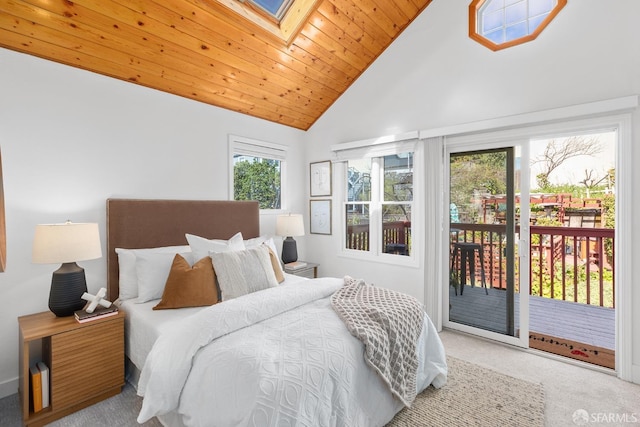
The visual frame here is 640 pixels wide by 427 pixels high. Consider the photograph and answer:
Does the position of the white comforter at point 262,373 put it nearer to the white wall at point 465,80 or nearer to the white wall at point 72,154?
the white wall at point 72,154

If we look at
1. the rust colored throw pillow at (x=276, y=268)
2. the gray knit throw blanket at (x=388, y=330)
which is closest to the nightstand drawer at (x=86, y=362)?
the rust colored throw pillow at (x=276, y=268)

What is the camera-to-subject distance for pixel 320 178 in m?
4.29

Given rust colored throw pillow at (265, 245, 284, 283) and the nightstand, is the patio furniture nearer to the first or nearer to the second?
the nightstand

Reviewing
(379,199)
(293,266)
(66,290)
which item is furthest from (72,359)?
(379,199)

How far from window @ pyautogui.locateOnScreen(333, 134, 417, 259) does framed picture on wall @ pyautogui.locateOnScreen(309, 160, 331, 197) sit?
0.77 ft

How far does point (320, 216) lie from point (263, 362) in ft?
9.63

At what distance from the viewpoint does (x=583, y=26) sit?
251cm

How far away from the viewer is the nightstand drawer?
1990 mm

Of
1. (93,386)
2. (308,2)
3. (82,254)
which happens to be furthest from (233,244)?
(308,2)

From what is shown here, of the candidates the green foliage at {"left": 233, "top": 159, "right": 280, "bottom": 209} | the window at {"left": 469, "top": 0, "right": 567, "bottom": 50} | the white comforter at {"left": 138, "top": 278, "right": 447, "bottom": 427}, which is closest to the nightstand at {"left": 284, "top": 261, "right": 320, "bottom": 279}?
the green foliage at {"left": 233, "top": 159, "right": 280, "bottom": 209}

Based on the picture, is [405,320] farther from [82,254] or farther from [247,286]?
[82,254]

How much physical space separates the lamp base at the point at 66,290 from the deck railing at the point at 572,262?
3266 millimetres

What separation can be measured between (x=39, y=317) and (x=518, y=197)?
3.91 m

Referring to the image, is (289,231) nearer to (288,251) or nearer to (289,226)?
(289,226)
